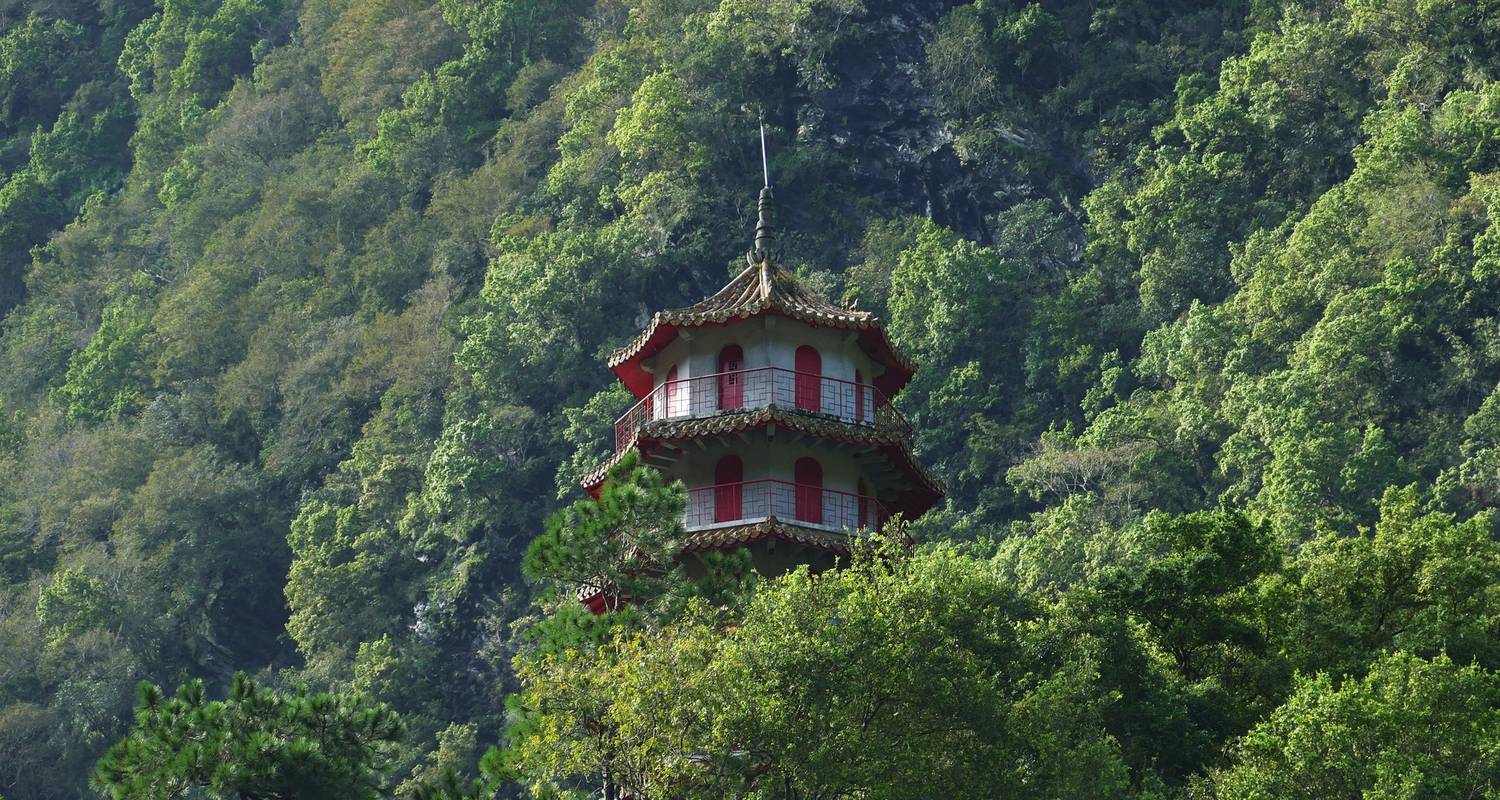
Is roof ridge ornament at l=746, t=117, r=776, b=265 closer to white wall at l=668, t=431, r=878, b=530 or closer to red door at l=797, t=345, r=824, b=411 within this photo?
Result: red door at l=797, t=345, r=824, b=411

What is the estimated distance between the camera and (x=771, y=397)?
47.5m

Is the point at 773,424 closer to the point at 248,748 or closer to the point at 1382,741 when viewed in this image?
the point at 1382,741

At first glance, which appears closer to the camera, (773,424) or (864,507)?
(773,424)

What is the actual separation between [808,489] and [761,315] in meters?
3.04

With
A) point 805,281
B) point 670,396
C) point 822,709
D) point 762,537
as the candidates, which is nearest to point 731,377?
point 670,396

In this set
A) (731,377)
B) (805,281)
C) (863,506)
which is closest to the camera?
(863,506)

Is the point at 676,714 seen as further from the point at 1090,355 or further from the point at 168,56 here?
the point at 168,56

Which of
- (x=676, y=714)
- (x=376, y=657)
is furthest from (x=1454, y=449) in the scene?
(x=676, y=714)

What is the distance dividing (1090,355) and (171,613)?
29.3 meters

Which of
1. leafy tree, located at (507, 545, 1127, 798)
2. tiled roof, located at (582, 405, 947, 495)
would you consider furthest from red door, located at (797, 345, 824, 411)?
leafy tree, located at (507, 545, 1127, 798)

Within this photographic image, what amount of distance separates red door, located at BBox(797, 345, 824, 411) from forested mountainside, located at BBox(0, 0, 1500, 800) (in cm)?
545

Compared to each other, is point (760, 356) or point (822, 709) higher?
point (760, 356)

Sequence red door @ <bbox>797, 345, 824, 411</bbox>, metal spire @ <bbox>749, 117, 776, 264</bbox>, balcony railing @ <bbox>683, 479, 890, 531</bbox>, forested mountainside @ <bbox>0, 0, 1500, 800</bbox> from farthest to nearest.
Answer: forested mountainside @ <bbox>0, 0, 1500, 800</bbox>
metal spire @ <bbox>749, 117, 776, 264</bbox>
red door @ <bbox>797, 345, 824, 411</bbox>
balcony railing @ <bbox>683, 479, 890, 531</bbox>

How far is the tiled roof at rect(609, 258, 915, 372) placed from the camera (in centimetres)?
4838
